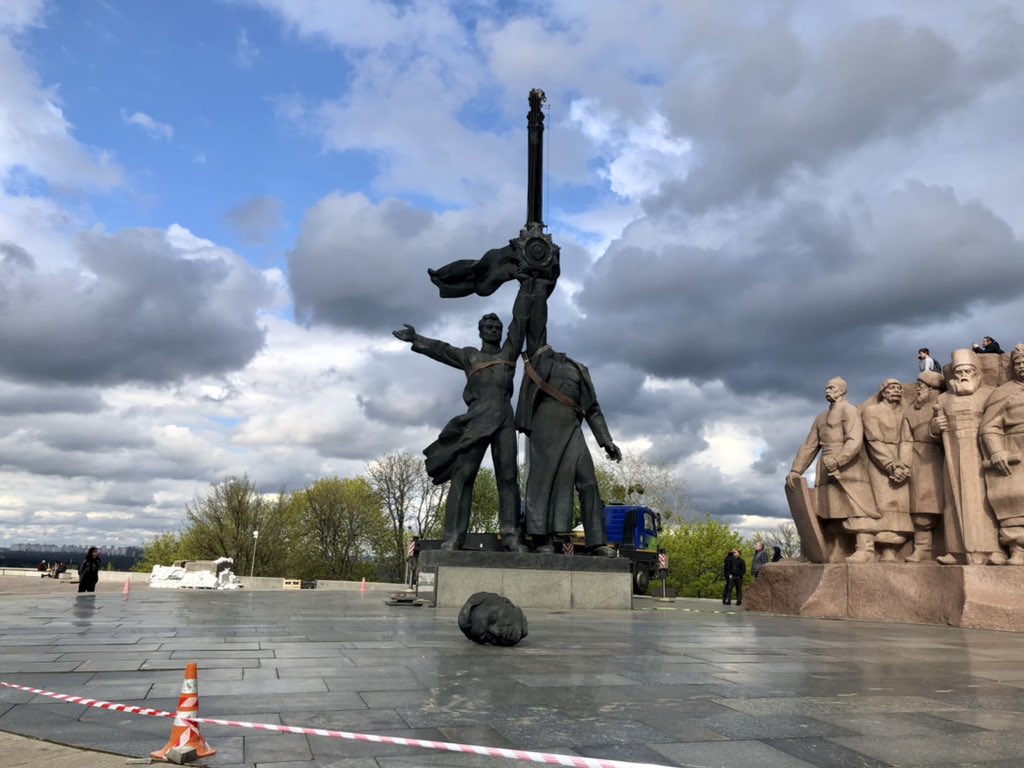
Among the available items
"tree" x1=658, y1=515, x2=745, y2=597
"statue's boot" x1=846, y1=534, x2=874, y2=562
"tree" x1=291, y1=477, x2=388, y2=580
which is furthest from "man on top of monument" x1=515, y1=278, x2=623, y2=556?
"tree" x1=291, y1=477, x2=388, y2=580

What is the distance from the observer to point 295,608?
13727 millimetres

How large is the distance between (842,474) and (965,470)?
6.31 ft

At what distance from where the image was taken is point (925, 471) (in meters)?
13.6

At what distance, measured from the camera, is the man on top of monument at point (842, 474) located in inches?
541

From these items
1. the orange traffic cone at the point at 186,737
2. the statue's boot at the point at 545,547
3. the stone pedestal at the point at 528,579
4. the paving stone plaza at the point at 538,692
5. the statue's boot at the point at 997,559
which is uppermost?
the statue's boot at the point at 545,547

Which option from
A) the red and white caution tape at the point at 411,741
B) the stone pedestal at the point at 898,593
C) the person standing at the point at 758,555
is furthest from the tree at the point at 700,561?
the red and white caution tape at the point at 411,741

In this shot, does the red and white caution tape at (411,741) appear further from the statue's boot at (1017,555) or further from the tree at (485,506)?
the tree at (485,506)

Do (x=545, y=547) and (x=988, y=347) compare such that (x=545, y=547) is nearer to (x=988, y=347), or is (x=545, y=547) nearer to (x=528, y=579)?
(x=528, y=579)

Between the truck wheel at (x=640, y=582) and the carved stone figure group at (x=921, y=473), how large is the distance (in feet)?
46.7

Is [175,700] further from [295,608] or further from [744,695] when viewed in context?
[295,608]

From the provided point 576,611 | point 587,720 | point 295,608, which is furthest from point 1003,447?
point 295,608

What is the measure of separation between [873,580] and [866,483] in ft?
5.62

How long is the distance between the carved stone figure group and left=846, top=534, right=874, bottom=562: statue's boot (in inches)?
0.7

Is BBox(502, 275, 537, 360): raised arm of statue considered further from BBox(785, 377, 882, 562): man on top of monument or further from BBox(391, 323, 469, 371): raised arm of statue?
BBox(785, 377, 882, 562): man on top of monument
